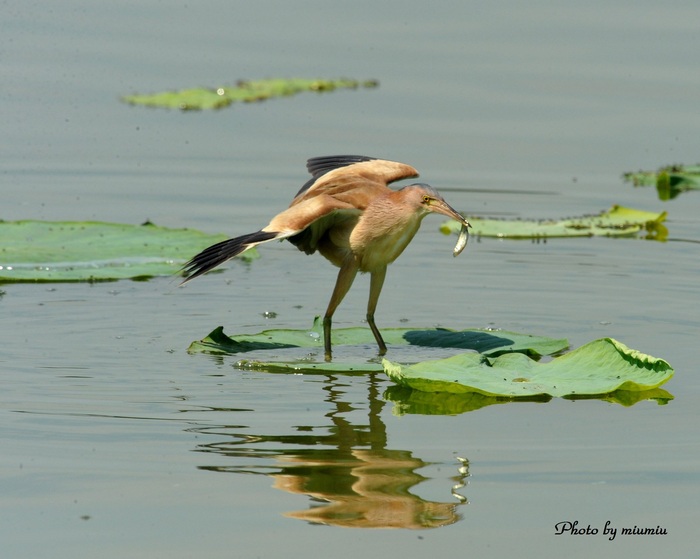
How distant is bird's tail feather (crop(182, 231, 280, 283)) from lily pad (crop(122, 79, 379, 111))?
39.6ft

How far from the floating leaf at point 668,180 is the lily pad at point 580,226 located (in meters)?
1.95

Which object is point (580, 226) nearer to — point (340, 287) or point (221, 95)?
point (340, 287)

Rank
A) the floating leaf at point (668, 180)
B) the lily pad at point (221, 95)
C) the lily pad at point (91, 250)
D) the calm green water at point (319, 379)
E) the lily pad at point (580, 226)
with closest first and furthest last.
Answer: the calm green water at point (319, 379), the lily pad at point (91, 250), the lily pad at point (580, 226), the floating leaf at point (668, 180), the lily pad at point (221, 95)

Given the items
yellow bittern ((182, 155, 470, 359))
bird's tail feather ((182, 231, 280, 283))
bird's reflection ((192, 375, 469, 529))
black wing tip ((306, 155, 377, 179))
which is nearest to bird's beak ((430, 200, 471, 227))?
yellow bittern ((182, 155, 470, 359))

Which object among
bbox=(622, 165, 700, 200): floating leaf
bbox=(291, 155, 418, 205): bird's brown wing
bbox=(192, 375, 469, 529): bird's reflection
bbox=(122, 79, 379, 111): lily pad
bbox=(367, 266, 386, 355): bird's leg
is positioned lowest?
bbox=(192, 375, 469, 529): bird's reflection

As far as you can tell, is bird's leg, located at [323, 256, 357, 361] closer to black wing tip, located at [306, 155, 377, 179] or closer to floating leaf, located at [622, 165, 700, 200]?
black wing tip, located at [306, 155, 377, 179]

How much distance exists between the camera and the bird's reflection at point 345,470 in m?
6.73

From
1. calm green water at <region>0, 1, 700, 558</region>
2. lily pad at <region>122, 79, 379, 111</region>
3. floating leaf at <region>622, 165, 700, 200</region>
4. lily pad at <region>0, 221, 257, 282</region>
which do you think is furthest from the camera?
lily pad at <region>122, 79, 379, 111</region>

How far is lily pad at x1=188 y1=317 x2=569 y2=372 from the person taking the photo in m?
9.67

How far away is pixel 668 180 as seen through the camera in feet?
57.7

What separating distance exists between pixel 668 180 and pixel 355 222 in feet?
27.3

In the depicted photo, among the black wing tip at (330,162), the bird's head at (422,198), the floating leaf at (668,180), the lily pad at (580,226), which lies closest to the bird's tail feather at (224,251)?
the bird's head at (422,198)

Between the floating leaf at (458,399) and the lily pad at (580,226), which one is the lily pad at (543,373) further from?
the lily pad at (580,226)

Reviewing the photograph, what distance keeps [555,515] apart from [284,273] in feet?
22.9
